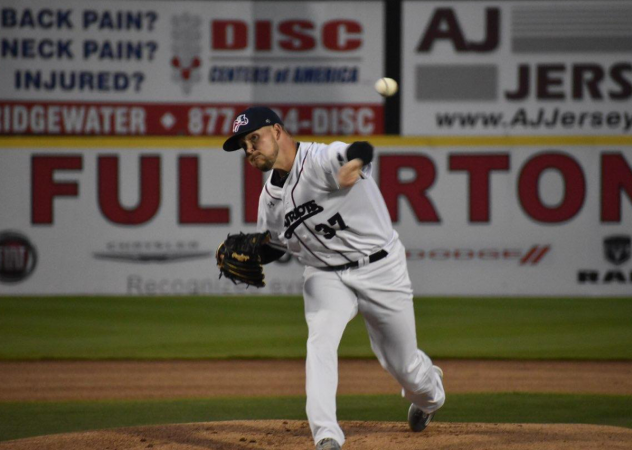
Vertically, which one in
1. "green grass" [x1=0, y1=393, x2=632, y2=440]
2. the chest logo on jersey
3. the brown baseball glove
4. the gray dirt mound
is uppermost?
the chest logo on jersey

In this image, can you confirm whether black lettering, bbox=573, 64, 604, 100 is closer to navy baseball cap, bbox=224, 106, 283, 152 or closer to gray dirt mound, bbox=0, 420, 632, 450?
gray dirt mound, bbox=0, 420, 632, 450

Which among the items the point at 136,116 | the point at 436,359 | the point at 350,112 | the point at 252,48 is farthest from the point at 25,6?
the point at 436,359

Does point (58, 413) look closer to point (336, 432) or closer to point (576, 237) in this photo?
point (336, 432)

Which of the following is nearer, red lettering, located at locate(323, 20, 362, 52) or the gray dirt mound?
the gray dirt mound

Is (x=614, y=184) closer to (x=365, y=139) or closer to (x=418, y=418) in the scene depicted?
(x=365, y=139)

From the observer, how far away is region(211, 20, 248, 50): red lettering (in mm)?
11852

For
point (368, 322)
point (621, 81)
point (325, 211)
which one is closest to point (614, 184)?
point (621, 81)

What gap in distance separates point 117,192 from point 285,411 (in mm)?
6518

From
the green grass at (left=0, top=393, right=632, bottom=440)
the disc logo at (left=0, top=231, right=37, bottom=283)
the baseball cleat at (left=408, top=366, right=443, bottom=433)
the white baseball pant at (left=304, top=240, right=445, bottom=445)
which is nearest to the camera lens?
the white baseball pant at (left=304, top=240, right=445, bottom=445)

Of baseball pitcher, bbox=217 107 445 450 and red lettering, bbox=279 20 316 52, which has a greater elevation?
red lettering, bbox=279 20 316 52

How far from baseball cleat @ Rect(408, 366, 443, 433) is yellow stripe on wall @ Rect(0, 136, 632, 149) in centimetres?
711

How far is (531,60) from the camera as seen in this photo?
1187 centimetres

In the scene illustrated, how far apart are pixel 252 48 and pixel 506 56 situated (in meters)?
3.24

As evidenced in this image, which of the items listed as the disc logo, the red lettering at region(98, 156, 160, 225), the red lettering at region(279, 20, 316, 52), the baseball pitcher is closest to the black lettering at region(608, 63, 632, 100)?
the red lettering at region(279, 20, 316, 52)
